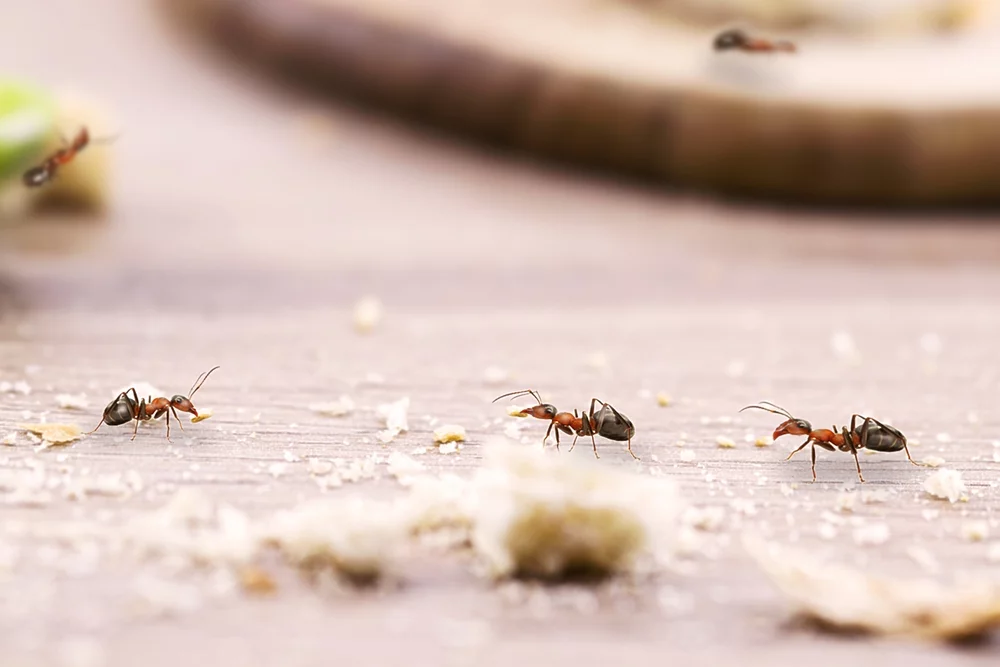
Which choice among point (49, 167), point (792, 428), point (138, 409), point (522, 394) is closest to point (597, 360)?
point (522, 394)

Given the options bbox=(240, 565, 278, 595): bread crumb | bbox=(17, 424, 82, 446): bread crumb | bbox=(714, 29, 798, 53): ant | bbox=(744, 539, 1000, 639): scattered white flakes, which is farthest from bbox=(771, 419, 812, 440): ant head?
bbox=(714, 29, 798, 53): ant

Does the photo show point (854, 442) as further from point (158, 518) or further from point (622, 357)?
point (158, 518)

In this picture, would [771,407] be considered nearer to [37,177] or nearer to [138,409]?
[138,409]

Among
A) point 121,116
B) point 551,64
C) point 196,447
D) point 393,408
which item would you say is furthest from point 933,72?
point 121,116

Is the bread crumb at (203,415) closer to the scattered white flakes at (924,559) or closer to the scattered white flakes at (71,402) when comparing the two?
the scattered white flakes at (71,402)

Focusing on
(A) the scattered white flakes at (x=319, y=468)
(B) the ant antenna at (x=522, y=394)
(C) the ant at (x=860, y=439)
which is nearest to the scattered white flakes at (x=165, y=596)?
(A) the scattered white flakes at (x=319, y=468)

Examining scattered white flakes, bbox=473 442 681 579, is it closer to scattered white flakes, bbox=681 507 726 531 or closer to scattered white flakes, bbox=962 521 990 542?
scattered white flakes, bbox=681 507 726 531
